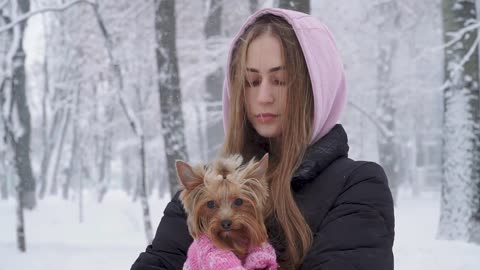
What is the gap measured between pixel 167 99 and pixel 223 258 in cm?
506

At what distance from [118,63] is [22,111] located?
155cm

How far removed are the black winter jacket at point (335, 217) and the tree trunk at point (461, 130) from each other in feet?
16.0

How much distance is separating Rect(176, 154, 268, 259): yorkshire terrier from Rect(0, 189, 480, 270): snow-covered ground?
4.67 m

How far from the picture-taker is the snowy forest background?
6.22 metres

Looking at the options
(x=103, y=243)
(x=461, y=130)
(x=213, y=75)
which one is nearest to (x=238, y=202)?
(x=461, y=130)

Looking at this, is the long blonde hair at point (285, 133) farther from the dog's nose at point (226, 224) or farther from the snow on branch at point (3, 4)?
the snow on branch at point (3, 4)

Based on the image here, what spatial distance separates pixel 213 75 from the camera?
28.0 ft

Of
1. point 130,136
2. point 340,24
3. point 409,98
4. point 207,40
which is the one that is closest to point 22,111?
point 207,40

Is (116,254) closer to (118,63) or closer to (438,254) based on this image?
(118,63)

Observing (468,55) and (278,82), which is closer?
(278,82)

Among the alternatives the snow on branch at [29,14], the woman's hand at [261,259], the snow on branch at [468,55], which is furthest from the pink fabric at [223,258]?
the snow on branch at [29,14]

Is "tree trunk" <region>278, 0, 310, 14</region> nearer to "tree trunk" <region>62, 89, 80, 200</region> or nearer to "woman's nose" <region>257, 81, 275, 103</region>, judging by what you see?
"woman's nose" <region>257, 81, 275, 103</region>

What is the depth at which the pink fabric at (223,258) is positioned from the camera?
1.57 metres

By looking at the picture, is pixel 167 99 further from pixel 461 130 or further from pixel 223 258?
pixel 223 258
